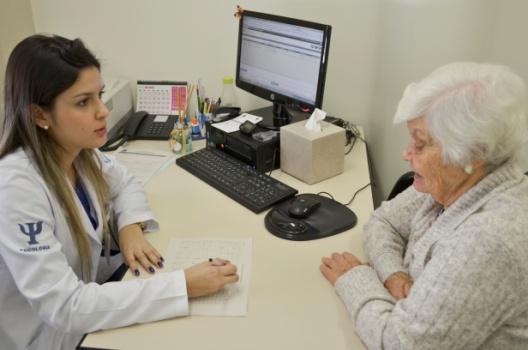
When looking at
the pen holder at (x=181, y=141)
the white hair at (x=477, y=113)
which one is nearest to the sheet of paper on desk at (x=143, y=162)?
the pen holder at (x=181, y=141)

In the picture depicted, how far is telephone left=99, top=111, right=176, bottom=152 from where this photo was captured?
213 cm

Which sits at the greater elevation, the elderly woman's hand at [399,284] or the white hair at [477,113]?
the white hair at [477,113]

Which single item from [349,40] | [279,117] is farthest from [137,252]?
[349,40]

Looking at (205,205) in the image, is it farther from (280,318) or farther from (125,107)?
(125,107)

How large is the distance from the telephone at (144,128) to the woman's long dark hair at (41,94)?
807 millimetres

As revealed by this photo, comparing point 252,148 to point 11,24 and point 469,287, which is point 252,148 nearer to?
point 469,287

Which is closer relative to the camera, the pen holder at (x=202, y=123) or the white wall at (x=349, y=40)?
the white wall at (x=349, y=40)

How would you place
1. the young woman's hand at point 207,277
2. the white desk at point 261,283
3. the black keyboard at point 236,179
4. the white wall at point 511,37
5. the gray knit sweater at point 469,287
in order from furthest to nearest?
1. the white wall at point 511,37
2. the black keyboard at point 236,179
3. the young woman's hand at point 207,277
4. the white desk at point 261,283
5. the gray knit sweater at point 469,287

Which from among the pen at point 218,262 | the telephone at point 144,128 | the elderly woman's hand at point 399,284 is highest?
the elderly woman's hand at point 399,284

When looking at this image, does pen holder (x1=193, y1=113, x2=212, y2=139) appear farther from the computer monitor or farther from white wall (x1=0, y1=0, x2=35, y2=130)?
white wall (x1=0, y1=0, x2=35, y2=130)

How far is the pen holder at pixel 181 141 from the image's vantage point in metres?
2.02

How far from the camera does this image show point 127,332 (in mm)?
1078

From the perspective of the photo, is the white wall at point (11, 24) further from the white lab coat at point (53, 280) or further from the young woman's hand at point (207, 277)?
the young woman's hand at point (207, 277)

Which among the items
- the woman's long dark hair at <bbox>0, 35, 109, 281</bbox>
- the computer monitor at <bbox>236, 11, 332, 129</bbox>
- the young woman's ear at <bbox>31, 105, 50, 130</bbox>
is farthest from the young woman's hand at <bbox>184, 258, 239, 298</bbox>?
the computer monitor at <bbox>236, 11, 332, 129</bbox>
